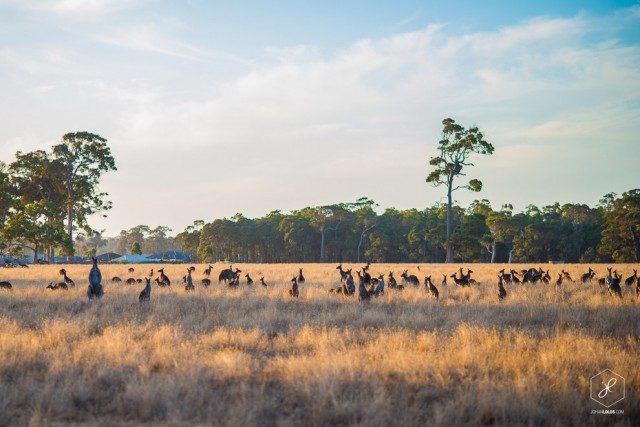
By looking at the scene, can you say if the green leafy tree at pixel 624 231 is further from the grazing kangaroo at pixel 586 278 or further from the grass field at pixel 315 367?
the grass field at pixel 315 367

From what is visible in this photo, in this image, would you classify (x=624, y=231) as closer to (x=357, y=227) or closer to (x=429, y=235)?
(x=429, y=235)

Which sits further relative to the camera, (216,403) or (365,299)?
(365,299)

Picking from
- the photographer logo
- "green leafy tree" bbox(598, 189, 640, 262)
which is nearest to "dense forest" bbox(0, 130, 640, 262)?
"green leafy tree" bbox(598, 189, 640, 262)

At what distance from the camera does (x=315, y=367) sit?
6.91m

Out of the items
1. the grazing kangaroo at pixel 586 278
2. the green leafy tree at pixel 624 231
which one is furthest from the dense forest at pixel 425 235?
the grazing kangaroo at pixel 586 278

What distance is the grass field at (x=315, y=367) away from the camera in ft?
18.6

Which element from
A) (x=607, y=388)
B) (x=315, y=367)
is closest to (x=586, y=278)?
(x=607, y=388)

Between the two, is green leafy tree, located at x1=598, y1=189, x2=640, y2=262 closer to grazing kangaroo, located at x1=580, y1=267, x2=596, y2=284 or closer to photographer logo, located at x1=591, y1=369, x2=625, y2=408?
grazing kangaroo, located at x1=580, y1=267, x2=596, y2=284

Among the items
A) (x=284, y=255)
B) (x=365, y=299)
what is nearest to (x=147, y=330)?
Answer: (x=365, y=299)

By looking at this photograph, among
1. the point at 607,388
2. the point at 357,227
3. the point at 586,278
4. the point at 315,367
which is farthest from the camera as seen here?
the point at 357,227

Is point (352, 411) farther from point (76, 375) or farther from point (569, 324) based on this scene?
point (569, 324)

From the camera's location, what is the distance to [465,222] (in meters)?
57.6

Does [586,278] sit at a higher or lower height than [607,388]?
higher

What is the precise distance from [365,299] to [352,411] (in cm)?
933
